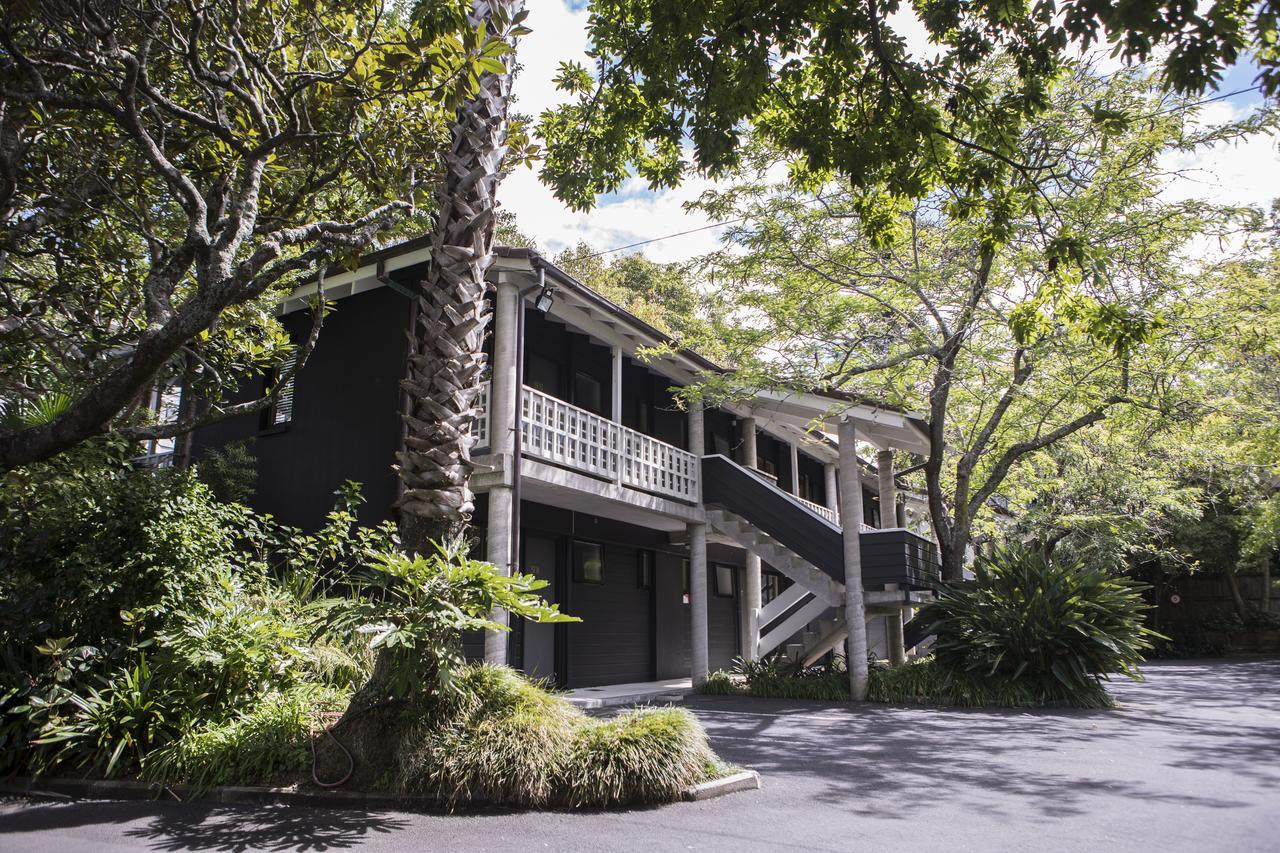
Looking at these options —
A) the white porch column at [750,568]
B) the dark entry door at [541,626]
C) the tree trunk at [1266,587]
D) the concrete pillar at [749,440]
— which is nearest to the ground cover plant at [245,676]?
the dark entry door at [541,626]

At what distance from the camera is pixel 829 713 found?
11492 millimetres

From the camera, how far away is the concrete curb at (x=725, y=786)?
20.0 ft

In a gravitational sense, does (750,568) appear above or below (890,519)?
below

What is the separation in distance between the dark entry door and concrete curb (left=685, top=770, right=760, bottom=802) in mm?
7182

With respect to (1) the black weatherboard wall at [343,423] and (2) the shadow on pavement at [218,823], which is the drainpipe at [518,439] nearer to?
(1) the black weatherboard wall at [343,423]

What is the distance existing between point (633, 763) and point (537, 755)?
0.70 meters

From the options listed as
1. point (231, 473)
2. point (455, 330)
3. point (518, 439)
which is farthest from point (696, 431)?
point (455, 330)

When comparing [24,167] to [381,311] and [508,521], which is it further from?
[508,521]

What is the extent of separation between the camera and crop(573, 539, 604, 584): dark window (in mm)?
14875

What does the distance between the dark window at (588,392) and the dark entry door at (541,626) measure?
260 centimetres

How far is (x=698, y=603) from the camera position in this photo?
49.2 ft

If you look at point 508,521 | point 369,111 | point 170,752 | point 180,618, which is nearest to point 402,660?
point 170,752

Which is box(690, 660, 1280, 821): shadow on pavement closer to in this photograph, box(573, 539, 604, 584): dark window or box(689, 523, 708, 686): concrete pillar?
box(689, 523, 708, 686): concrete pillar

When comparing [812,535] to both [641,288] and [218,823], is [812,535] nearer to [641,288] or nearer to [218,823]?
[218,823]
